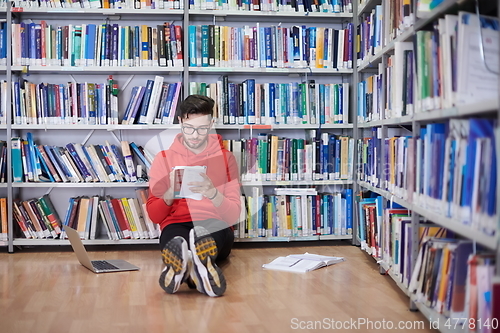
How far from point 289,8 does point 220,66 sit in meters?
0.65

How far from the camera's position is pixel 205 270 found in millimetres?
2678

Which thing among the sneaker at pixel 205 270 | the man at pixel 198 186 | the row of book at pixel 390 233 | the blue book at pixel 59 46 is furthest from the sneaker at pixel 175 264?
the blue book at pixel 59 46

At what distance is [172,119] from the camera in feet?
12.6

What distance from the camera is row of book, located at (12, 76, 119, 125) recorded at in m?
3.76

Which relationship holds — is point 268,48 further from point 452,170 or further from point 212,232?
point 452,170

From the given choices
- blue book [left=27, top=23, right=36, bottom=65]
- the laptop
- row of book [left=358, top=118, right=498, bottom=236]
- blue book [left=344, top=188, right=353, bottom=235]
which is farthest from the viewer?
blue book [left=344, top=188, right=353, bottom=235]

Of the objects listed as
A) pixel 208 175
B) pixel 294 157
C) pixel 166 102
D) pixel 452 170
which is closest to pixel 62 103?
pixel 166 102

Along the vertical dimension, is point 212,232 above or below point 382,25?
below

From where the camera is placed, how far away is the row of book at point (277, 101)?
3.86 m

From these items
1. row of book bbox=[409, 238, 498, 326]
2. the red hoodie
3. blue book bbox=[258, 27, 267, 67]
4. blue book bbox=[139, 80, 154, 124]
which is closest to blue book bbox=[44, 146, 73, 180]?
blue book bbox=[139, 80, 154, 124]

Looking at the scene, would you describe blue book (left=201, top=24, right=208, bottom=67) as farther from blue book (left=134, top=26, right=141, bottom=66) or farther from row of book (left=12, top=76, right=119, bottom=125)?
row of book (left=12, top=76, right=119, bottom=125)

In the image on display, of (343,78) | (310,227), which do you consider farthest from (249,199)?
(343,78)

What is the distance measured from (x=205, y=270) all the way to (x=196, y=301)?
0.16m

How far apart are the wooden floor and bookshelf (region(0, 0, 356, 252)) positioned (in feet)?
2.07
